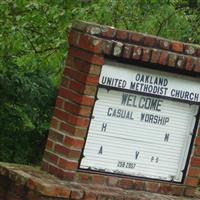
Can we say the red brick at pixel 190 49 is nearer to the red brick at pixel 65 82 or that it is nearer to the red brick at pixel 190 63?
the red brick at pixel 190 63

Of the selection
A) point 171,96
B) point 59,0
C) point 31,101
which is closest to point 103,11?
point 59,0

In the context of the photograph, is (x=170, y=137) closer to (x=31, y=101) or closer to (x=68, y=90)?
(x=68, y=90)

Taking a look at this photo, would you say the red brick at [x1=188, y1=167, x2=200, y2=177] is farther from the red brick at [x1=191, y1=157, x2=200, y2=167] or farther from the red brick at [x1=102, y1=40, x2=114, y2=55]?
the red brick at [x1=102, y1=40, x2=114, y2=55]

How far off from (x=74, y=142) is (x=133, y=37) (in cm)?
86

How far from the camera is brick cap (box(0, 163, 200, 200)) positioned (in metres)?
4.99

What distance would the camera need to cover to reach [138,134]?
5.48 m

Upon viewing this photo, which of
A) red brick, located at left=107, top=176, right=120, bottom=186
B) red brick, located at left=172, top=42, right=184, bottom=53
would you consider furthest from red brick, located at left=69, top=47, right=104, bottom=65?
red brick, located at left=107, top=176, right=120, bottom=186

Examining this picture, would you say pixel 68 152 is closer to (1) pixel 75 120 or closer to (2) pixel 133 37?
(1) pixel 75 120

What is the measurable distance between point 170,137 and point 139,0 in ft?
9.14

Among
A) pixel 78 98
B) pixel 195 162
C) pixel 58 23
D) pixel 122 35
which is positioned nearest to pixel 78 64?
pixel 78 98

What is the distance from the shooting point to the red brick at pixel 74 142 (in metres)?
5.21

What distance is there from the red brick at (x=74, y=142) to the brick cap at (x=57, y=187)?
256mm

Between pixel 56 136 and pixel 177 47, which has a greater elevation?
pixel 177 47

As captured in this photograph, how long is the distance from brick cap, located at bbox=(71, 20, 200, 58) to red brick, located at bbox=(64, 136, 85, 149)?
0.74 m
